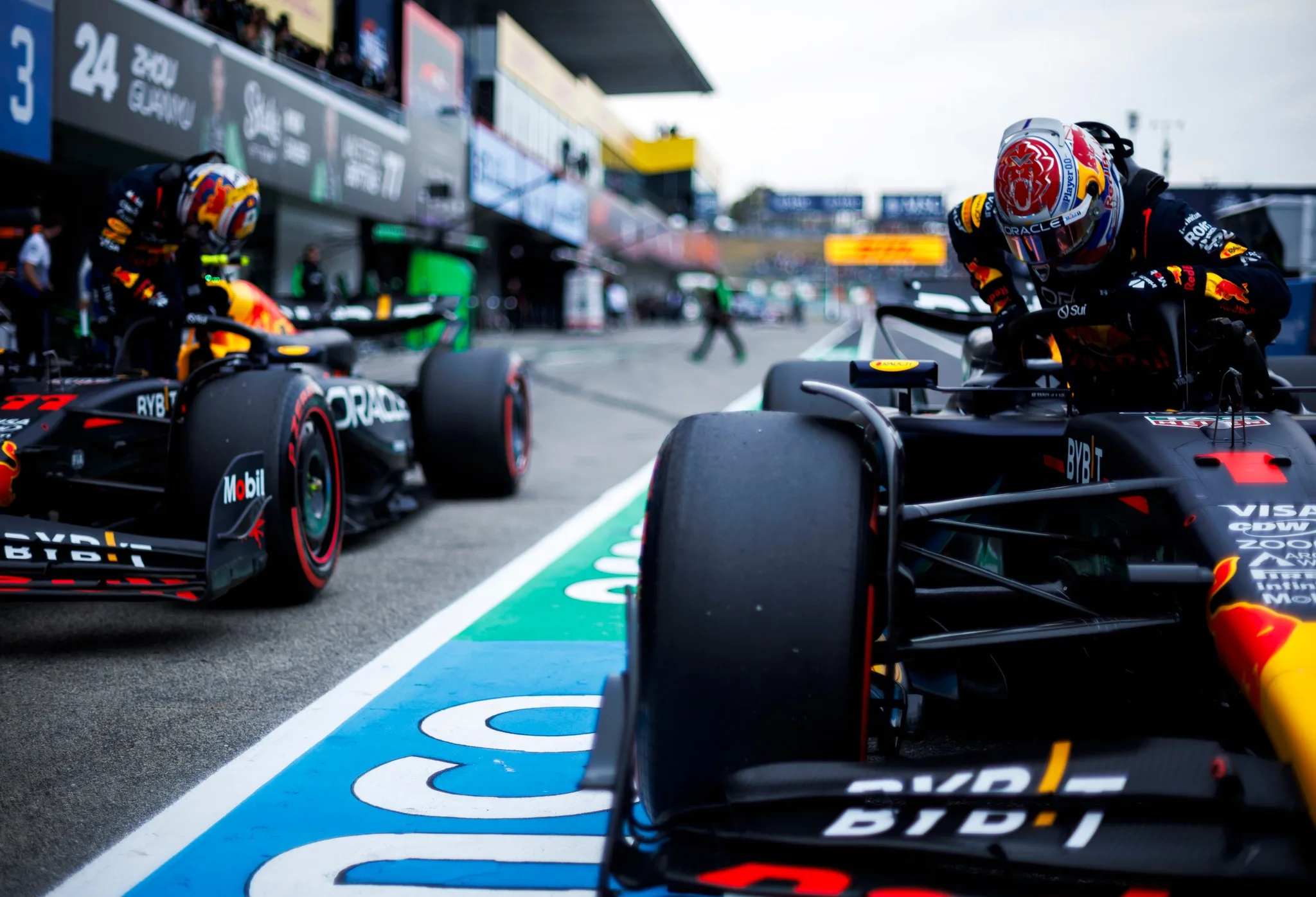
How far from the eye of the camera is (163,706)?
126 inches

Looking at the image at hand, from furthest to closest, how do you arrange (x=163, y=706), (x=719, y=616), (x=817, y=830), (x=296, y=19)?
(x=296, y=19), (x=163, y=706), (x=719, y=616), (x=817, y=830)

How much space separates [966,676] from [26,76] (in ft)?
39.1

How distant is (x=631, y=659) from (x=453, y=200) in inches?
1039

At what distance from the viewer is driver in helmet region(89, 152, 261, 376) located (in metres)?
5.24

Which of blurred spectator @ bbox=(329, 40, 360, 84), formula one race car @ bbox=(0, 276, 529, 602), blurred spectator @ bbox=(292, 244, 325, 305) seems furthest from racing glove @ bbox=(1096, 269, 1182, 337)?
blurred spectator @ bbox=(329, 40, 360, 84)

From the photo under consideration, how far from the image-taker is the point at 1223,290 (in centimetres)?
285

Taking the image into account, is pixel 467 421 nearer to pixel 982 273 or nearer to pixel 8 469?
pixel 8 469

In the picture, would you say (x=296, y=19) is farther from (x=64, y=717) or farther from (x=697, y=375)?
(x=64, y=717)

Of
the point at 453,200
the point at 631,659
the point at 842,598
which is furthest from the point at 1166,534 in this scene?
the point at 453,200

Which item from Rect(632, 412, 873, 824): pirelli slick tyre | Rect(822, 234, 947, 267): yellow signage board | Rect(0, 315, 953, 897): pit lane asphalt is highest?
Rect(822, 234, 947, 267): yellow signage board

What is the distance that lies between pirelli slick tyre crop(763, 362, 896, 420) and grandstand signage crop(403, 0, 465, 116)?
21.9m

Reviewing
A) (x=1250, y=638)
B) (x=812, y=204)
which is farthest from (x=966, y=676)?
(x=812, y=204)

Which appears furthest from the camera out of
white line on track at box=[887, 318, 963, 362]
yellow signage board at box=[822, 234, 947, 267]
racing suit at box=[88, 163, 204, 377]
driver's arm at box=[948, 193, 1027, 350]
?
yellow signage board at box=[822, 234, 947, 267]

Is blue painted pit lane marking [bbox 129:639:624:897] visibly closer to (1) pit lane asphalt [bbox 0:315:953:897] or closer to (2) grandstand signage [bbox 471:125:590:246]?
(1) pit lane asphalt [bbox 0:315:953:897]
